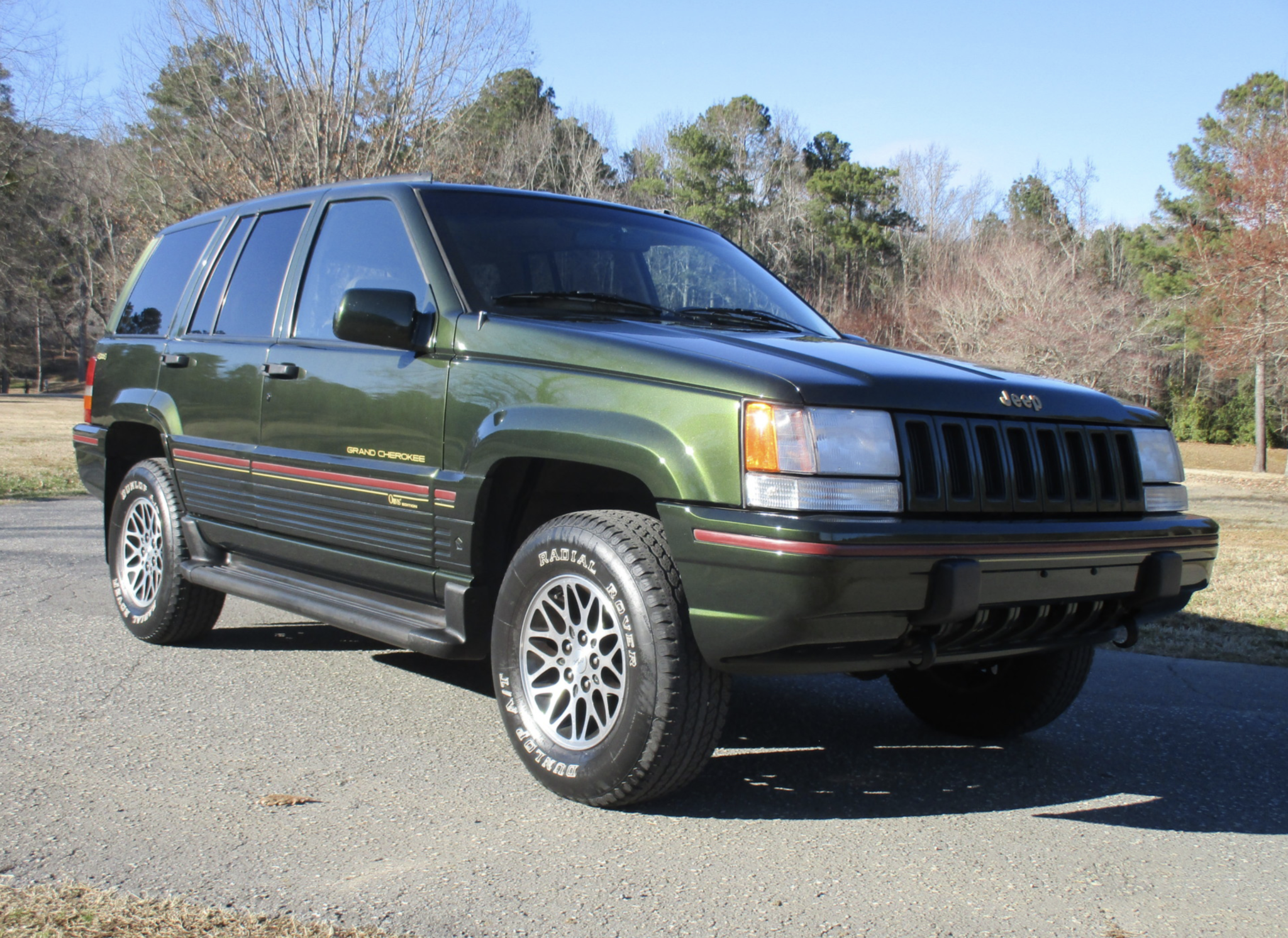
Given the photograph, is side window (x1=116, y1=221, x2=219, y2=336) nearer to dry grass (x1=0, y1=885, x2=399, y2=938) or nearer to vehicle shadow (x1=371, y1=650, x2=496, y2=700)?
vehicle shadow (x1=371, y1=650, x2=496, y2=700)

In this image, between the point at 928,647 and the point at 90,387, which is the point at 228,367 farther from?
the point at 928,647

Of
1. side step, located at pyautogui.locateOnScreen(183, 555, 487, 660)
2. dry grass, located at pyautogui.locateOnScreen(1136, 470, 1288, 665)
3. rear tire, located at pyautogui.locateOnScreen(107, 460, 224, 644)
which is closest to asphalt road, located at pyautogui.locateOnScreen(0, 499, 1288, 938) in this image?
rear tire, located at pyautogui.locateOnScreen(107, 460, 224, 644)

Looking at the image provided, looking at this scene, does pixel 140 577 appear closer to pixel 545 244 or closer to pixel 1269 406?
pixel 545 244

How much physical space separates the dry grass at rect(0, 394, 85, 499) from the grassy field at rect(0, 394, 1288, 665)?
21mm

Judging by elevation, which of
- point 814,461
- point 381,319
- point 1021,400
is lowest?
point 814,461

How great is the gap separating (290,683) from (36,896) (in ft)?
7.16

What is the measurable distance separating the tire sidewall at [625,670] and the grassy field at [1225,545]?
4.05m

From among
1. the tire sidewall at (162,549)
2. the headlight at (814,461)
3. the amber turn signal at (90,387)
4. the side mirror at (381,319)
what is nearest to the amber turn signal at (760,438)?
the headlight at (814,461)

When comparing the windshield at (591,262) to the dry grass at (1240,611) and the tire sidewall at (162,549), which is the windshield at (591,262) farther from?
the dry grass at (1240,611)

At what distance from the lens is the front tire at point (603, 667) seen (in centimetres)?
324

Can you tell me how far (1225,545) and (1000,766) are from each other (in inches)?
335

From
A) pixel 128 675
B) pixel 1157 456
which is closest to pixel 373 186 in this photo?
pixel 128 675

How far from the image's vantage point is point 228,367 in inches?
197

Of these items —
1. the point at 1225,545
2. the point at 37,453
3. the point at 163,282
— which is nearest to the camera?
the point at 163,282
